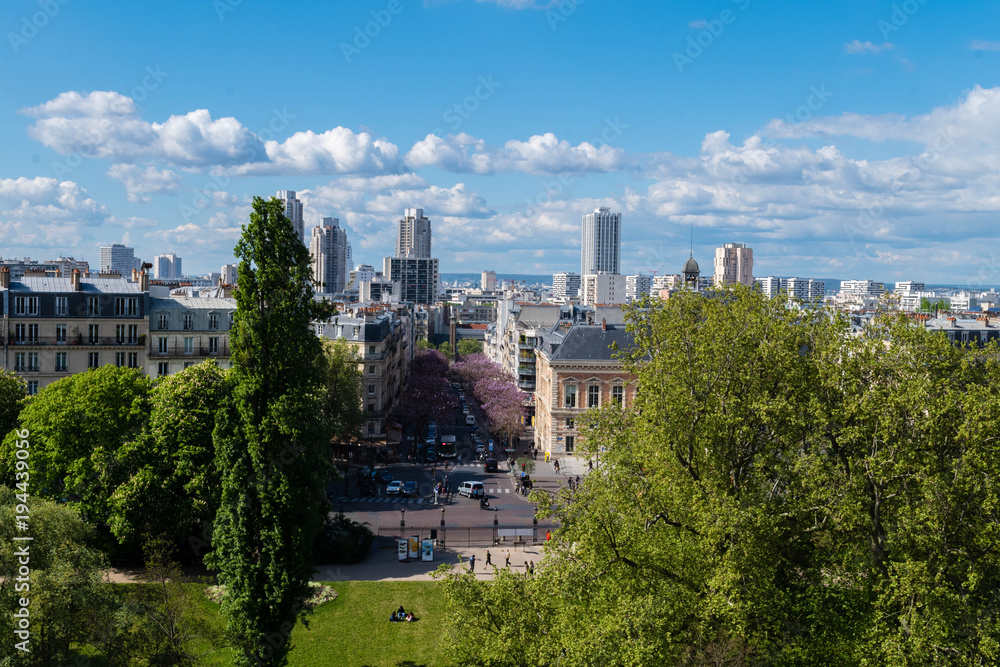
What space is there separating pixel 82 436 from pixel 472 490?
101 feet

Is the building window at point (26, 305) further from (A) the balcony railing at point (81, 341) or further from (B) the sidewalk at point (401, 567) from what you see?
(B) the sidewalk at point (401, 567)

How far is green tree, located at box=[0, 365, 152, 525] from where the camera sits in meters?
44.4

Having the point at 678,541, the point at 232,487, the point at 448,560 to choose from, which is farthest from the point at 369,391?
the point at 678,541

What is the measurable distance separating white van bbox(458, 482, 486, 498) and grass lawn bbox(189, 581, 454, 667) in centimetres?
2094

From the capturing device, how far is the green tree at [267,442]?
30.1 m

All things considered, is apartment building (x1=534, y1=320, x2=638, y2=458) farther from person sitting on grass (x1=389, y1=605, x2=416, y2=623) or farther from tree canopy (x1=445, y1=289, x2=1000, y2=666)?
tree canopy (x1=445, y1=289, x2=1000, y2=666)

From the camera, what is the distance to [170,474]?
150ft

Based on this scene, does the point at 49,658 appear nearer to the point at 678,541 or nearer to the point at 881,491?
the point at 678,541

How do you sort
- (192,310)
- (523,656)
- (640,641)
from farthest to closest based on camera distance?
(192,310) < (523,656) < (640,641)

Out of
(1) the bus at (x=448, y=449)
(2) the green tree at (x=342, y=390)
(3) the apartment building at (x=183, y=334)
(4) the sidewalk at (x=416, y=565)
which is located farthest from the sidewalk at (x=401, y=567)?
(1) the bus at (x=448, y=449)

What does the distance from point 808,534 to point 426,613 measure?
2138cm

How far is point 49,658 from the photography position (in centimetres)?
2617

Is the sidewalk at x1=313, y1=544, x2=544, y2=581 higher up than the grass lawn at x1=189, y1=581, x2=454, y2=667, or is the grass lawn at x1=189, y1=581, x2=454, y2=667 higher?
the sidewalk at x1=313, y1=544, x2=544, y2=581

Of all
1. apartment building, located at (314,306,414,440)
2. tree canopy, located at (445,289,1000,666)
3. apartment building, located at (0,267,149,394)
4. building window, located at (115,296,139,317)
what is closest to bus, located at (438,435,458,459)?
apartment building, located at (314,306,414,440)
